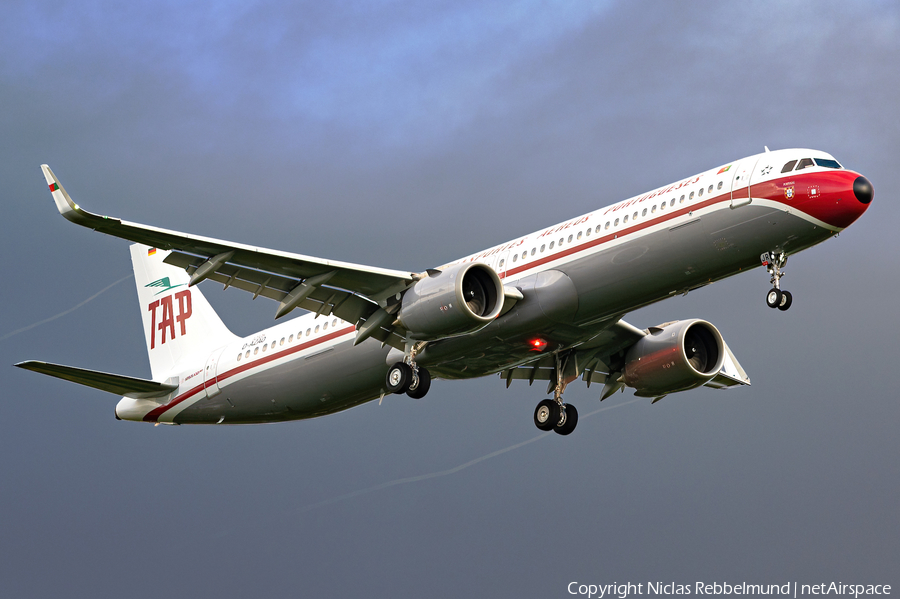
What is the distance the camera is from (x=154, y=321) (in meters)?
45.6

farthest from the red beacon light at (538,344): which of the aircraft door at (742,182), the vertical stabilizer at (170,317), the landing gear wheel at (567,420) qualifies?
the vertical stabilizer at (170,317)

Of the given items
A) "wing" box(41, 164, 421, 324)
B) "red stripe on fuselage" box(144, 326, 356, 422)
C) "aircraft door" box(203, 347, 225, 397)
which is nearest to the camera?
"wing" box(41, 164, 421, 324)

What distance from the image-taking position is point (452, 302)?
32.5m

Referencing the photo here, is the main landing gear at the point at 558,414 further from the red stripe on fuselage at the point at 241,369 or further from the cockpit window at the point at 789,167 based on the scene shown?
the cockpit window at the point at 789,167

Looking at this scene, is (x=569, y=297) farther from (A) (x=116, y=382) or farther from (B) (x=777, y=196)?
(A) (x=116, y=382)

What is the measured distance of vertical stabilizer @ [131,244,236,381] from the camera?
43.4 m

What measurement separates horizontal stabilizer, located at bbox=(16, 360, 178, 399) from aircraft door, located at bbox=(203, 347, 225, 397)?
142cm

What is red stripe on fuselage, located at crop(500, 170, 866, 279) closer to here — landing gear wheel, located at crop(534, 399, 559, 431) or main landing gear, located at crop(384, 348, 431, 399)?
main landing gear, located at crop(384, 348, 431, 399)

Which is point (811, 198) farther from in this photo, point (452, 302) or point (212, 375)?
point (212, 375)

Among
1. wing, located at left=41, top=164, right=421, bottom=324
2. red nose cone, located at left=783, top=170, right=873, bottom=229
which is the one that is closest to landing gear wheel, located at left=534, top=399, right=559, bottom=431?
wing, located at left=41, top=164, right=421, bottom=324

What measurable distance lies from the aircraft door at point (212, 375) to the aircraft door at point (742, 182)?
759 inches

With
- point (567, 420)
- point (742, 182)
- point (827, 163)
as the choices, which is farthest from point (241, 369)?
point (827, 163)

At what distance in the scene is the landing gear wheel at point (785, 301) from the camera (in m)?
31.4

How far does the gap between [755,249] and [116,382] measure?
21.8 m
